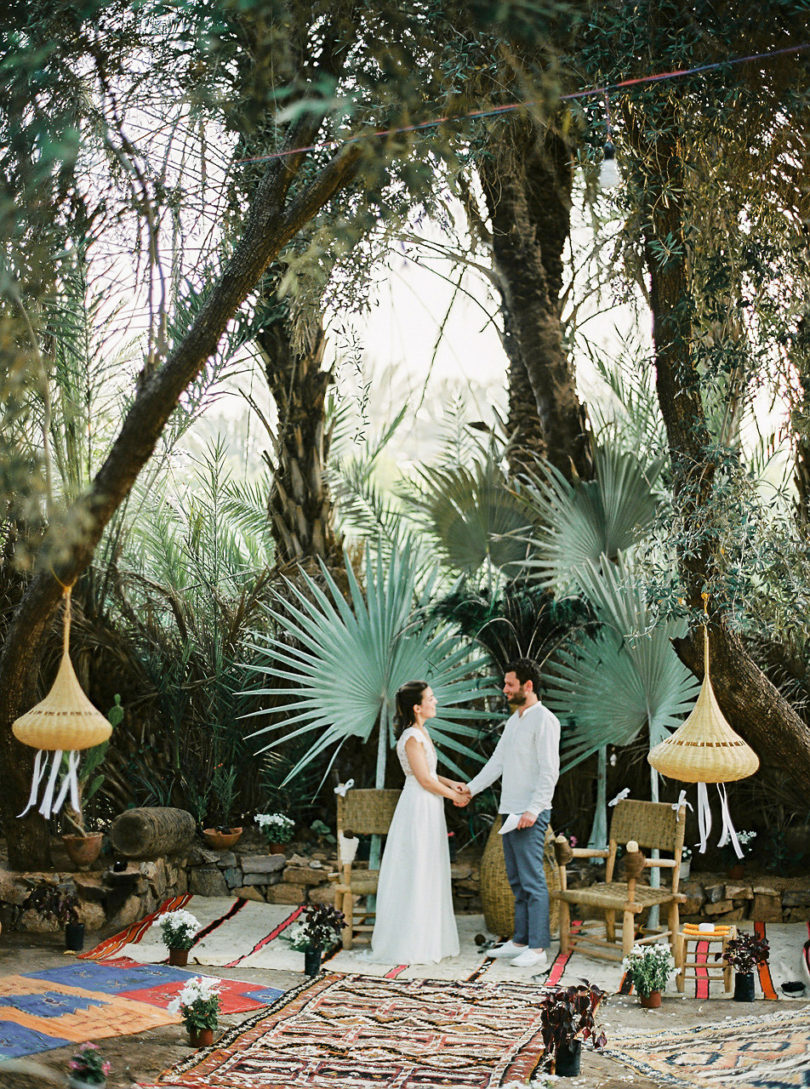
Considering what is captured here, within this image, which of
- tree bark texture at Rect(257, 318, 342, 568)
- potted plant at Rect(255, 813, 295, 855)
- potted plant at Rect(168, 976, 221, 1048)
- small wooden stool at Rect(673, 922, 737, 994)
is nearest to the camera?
potted plant at Rect(168, 976, 221, 1048)

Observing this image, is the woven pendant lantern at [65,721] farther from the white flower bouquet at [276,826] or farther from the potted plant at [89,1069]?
the white flower bouquet at [276,826]

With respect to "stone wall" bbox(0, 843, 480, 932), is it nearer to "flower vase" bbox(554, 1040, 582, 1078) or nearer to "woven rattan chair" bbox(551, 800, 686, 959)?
"woven rattan chair" bbox(551, 800, 686, 959)

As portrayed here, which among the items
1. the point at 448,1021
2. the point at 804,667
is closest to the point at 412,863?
the point at 448,1021

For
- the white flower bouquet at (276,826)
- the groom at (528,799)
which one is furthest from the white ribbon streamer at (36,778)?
the groom at (528,799)

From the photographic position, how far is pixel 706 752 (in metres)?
5.84

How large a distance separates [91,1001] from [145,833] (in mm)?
1955

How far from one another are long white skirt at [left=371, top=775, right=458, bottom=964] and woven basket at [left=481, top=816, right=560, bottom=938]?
538 mm

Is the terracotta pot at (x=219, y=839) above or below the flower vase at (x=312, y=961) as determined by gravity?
above

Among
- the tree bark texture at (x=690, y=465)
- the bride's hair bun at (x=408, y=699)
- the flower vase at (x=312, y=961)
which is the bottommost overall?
the flower vase at (x=312, y=961)

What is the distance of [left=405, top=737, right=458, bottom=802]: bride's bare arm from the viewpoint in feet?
22.8

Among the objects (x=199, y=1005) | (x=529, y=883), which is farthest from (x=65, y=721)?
(x=529, y=883)

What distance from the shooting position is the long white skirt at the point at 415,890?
6.77 meters

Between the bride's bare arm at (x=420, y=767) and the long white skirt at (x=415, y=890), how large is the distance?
0.05 m

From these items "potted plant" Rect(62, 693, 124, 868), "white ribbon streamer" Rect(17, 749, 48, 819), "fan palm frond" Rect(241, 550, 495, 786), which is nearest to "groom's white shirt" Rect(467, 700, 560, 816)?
"fan palm frond" Rect(241, 550, 495, 786)
